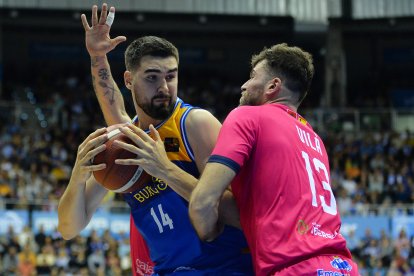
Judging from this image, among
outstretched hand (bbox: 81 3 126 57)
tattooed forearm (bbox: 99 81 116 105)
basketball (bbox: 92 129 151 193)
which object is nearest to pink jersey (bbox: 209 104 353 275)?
basketball (bbox: 92 129 151 193)

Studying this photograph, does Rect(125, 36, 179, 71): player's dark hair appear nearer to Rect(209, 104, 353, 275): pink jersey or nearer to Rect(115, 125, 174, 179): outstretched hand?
Rect(115, 125, 174, 179): outstretched hand

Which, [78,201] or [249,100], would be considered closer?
[249,100]

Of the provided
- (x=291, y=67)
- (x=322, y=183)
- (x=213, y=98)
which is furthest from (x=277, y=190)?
(x=213, y=98)

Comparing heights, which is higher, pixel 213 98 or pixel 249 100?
pixel 249 100

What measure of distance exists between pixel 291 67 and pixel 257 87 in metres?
0.23

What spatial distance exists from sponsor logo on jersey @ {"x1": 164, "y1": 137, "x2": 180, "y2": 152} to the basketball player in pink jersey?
2.20 feet

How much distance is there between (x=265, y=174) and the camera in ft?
13.2

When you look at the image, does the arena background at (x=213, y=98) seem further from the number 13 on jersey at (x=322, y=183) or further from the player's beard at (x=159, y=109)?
the number 13 on jersey at (x=322, y=183)

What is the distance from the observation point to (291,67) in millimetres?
4328

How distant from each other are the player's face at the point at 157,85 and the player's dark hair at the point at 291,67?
74 cm

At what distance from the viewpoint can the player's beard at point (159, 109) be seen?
4.83m

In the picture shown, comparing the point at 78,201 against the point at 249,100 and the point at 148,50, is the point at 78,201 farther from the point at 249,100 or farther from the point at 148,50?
the point at 249,100

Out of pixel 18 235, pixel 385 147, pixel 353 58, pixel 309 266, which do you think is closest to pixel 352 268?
pixel 309 266

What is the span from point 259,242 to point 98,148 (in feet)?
3.94
